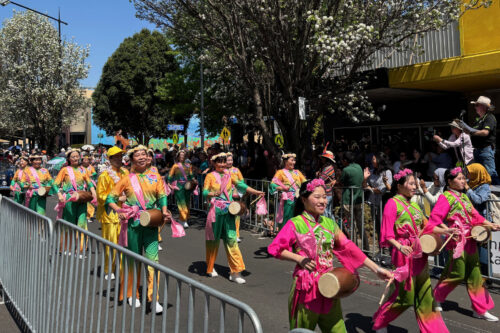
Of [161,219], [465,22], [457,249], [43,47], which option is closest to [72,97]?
[43,47]

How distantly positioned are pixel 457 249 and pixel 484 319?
1.04 meters

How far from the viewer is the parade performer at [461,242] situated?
5.53 metres


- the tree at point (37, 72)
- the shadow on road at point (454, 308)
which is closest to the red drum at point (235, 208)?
the shadow on road at point (454, 308)

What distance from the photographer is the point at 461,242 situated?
5.45 meters

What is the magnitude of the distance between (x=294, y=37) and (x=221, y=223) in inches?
280

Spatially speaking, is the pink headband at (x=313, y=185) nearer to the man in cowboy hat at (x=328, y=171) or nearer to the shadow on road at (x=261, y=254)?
the man in cowboy hat at (x=328, y=171)

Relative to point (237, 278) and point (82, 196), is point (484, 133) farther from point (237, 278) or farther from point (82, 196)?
point (82, 196)

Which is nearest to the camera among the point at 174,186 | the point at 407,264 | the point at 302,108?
the point at 407,264

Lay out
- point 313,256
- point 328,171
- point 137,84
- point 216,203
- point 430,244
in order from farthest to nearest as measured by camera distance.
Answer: point 137,84 → point 328,171 → point 216,203 → point 430,244 → point 313,256

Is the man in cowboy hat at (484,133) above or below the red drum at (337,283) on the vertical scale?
above

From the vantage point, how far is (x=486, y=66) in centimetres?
1179

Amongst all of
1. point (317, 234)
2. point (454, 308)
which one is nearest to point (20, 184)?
point (317, 234)

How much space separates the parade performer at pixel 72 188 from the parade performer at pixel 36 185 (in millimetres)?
826

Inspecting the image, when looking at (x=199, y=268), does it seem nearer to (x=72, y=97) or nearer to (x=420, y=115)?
(x=420, y=115)
